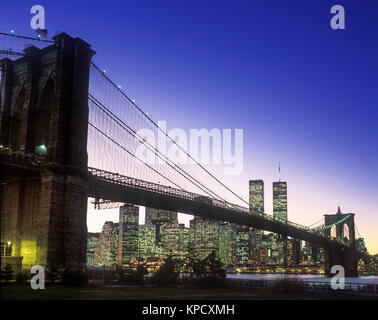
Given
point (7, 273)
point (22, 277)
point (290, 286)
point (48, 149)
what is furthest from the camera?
point (48, 149)

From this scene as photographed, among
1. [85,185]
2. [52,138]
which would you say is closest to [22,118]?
[52,138]

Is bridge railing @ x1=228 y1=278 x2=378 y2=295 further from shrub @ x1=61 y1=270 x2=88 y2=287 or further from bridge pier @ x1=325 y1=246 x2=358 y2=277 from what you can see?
bridge pier @ x1=325 y1=246 x2=358 y2=277

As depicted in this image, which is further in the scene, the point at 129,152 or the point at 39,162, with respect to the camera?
the point at 129,152

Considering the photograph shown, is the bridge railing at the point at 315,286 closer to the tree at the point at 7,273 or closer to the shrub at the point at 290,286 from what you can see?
the shrub at the point at 290,286

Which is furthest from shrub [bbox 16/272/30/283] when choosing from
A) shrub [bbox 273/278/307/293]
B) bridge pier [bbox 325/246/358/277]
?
bridge pier [bbox 325/246/358/277]

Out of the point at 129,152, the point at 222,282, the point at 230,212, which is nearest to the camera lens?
the point at 222,282

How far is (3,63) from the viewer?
47.4 metres

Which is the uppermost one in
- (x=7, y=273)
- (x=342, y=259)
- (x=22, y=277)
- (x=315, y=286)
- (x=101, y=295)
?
(x=7, y=273)

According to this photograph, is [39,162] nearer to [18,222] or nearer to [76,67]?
[18,222]

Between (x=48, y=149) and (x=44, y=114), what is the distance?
225 inches

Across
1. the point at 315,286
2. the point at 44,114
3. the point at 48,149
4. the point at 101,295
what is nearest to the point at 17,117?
the point at 44,114

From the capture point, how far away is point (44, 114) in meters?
45.4

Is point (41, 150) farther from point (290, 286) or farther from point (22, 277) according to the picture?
point (290, 286)

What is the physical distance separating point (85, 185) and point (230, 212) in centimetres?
3889
